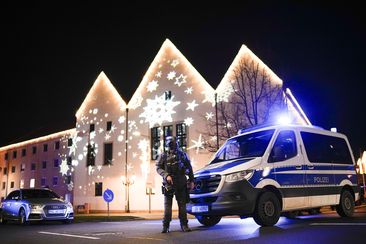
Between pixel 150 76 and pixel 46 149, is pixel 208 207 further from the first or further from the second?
pixel 46 149

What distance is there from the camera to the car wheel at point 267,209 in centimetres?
881

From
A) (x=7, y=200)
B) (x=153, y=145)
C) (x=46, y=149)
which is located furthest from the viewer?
(x=46, y=149)

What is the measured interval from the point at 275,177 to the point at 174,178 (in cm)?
242

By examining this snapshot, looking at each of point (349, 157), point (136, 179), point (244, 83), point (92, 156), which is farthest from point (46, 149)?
point (349, 157)

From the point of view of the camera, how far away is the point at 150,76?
3528cm

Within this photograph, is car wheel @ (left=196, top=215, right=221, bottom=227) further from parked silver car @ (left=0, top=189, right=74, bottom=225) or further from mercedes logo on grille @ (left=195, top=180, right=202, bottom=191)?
parked silver car @ (left=0, top=189, right=74, bottom=225)

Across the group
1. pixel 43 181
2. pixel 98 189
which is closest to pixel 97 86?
pixel 98 189

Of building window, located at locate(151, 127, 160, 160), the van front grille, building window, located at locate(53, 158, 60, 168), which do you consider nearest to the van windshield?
the van front grille

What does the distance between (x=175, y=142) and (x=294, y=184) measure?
318 centimetres

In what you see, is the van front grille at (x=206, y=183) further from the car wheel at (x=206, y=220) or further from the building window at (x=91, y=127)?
the building window at (x=91, y=127)

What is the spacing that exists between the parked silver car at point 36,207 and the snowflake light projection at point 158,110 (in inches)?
666

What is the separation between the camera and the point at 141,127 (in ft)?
114

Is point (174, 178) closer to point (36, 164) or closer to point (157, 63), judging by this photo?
point (157, 63)

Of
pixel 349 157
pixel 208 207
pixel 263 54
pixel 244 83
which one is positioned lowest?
pixel 208 207
